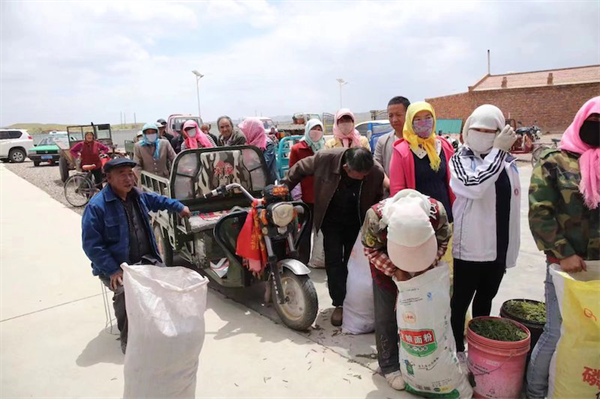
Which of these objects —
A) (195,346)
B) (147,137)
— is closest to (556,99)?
(147,137)

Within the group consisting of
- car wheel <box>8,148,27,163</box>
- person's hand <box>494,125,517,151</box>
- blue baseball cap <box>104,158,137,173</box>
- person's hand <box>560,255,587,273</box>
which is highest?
car wheel <box>8,148,27,163</box>

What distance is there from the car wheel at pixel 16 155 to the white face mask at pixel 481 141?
24775 mm

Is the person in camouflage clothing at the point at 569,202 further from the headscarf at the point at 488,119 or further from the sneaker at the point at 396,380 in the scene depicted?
the sneaker at the point at 396,380

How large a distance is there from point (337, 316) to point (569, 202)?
1983 mm

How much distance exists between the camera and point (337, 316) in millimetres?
3562

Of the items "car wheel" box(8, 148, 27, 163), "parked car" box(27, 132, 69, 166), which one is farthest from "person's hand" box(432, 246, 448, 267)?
"car wheel" box(8, 148, 27, 163)

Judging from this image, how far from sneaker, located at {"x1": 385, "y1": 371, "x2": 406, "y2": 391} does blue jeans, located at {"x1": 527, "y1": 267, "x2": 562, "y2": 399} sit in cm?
71

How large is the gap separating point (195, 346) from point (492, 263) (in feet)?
6.03

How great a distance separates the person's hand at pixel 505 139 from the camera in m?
2.49

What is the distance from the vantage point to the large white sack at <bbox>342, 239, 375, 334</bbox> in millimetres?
3357

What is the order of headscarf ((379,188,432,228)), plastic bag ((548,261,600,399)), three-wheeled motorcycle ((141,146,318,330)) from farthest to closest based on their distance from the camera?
1. three-wheeled motorcycle ((141,146,318,330))
2. headscarf ((379,188,432,228))
3. plastic bag ((548,261,600,399))

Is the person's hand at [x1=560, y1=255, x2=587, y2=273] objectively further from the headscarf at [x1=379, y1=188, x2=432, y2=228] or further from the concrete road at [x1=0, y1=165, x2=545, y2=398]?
the concrete road at [x1=0, y1=165, x2=545, y2=398]

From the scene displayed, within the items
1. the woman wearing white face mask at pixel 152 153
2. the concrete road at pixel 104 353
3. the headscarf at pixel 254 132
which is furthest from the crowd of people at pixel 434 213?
the woman wearing white face mask at pixel 152 153

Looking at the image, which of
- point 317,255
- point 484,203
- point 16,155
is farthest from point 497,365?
point 16,155
